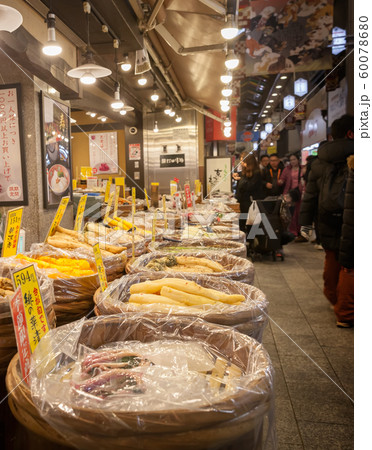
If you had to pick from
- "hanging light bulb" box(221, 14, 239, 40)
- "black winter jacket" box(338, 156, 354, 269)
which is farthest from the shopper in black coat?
"black winter jacket" box(338, 156, 354, 269)

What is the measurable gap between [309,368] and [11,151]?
11.8ft

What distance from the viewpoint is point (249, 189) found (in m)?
7.51

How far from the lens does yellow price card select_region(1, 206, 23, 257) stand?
161cm

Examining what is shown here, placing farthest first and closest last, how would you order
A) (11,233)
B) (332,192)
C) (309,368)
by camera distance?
(332,192) → (309,368) → (11,233)

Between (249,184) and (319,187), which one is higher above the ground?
(249,184)

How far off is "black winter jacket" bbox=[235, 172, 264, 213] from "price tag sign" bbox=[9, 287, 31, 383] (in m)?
6.90

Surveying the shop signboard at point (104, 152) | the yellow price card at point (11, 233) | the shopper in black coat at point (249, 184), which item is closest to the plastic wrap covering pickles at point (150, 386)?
the yellow price card at point (11, 233)

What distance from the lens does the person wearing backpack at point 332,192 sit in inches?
141

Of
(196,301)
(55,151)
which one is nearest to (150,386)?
(196,301)

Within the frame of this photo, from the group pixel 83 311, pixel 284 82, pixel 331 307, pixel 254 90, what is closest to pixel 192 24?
pixel 331 307

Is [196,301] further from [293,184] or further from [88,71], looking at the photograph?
[293,184]

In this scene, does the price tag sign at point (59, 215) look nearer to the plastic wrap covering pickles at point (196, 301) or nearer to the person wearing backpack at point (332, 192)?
the plastic wrap covering pickles at point (196, 301)

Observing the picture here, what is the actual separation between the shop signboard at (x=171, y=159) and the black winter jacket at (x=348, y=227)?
8.77 metres
